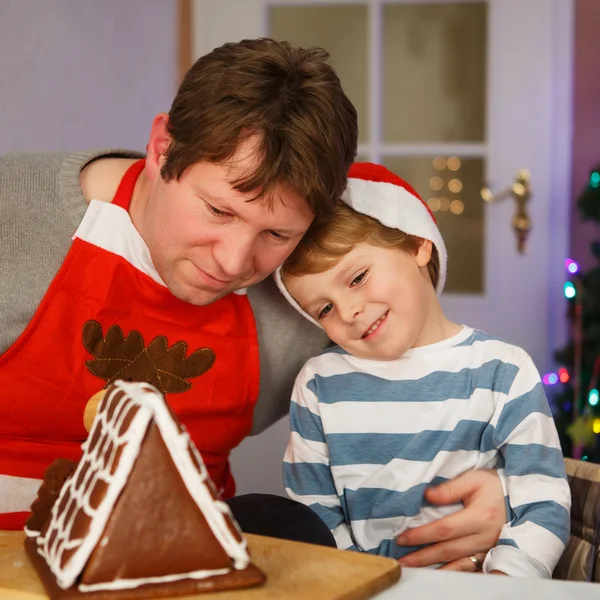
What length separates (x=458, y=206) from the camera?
304 centimetres

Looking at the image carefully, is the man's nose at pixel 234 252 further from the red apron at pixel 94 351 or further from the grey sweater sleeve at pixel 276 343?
the grey sweater sleeve at pixel 276 343

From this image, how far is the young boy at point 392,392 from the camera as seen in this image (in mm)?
1277

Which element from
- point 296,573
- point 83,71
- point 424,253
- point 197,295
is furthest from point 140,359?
point 83,71

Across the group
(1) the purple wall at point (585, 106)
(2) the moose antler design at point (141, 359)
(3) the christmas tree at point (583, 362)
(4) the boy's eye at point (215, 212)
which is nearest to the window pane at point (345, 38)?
(1) the purple wall at point (585, 106)

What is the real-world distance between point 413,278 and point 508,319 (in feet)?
5.79

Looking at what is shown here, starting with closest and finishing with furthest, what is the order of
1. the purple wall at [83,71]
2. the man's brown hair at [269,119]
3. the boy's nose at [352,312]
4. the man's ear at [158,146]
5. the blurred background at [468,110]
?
the man's brown hair at [269,119] → the man's ear at [158,146] → the boy's nose at [352,312] → the purple wall at [83,71] → the blurred background at [468,110]

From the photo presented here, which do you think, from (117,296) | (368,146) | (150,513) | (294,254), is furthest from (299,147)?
(368,146)

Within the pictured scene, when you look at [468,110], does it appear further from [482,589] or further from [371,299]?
[482,589]

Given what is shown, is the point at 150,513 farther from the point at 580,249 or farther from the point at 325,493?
the point at 580,249

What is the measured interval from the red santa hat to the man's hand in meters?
0.33

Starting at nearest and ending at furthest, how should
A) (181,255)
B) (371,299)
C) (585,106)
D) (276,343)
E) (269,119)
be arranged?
(269,119) → (181,255) → (371,299) → (276,343) → (585,106)

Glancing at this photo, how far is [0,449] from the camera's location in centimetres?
126

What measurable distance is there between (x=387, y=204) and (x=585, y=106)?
189 centimetres

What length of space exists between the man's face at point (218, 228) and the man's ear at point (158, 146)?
18 millimetres
